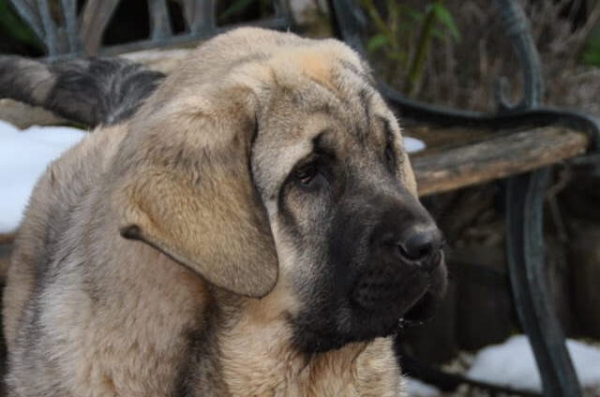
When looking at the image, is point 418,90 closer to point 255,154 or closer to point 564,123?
point 564,123

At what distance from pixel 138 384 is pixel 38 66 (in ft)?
5.94

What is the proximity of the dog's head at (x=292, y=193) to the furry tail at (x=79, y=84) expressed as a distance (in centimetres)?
119

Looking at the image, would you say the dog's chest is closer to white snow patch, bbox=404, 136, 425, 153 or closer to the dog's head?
the dog's head

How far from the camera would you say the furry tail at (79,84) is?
13.9ft

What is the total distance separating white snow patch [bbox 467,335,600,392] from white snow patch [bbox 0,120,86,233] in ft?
7.21

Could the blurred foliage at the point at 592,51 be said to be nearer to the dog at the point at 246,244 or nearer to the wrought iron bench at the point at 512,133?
the wrought iron bench at the point at 512,133

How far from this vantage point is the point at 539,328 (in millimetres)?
4945

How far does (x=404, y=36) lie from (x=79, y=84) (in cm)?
248

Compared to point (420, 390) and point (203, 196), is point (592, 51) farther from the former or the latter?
point (203, 196)

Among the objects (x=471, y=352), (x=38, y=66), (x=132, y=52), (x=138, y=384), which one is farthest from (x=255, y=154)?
(x=471, y=352)

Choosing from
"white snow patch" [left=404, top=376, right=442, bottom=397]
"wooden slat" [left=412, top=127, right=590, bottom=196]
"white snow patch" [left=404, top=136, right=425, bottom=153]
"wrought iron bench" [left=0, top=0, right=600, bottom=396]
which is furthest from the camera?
"white snow patch" [left=404, top=376, right=442, bottom=397]

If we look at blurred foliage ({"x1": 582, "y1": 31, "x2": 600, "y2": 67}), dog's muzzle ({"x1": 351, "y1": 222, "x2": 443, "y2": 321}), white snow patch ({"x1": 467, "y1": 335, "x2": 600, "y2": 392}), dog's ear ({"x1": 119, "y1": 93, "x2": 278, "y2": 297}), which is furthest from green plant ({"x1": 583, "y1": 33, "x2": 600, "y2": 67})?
dog's ear ({"x1": 119, "y1": 93, "x2": 278, "y2": 297})

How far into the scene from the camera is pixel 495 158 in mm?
4383

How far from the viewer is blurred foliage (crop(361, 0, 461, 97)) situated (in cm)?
595
